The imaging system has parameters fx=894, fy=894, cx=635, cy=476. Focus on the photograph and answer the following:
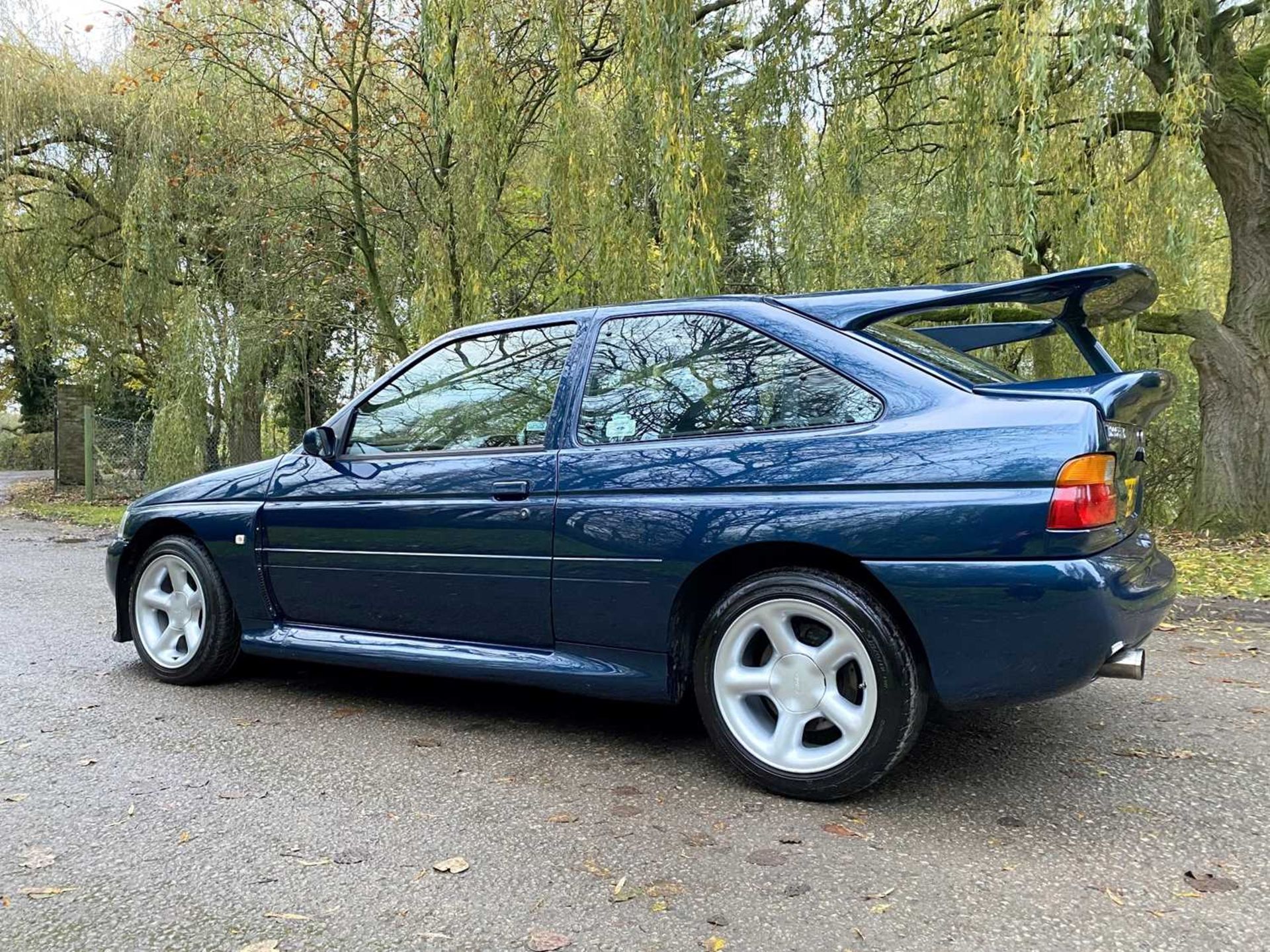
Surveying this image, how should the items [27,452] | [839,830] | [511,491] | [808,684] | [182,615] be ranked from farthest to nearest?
1. [27,452]
2. [182,615]
3. [511,491]
4. [808,684]
5. [839,830]

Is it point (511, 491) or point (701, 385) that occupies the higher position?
point (701, 385)

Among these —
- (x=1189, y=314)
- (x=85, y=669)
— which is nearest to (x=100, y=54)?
(x=85, y=669)

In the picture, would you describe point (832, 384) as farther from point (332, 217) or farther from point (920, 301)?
point (332, 217)

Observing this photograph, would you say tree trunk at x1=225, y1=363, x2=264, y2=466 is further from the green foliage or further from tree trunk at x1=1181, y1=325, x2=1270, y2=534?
the green foliage

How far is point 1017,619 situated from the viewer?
2.51 metres

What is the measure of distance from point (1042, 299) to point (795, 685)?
1553 millimetres

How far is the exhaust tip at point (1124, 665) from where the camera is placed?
2.67m

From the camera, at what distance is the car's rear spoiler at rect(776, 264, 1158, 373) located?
9.34 feet

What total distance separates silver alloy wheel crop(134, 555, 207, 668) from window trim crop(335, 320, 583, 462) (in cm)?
102

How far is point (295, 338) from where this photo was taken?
13086 millimetres

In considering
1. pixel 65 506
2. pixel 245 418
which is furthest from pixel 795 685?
pixel 65 506

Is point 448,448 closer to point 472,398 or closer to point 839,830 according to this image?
point 472,398

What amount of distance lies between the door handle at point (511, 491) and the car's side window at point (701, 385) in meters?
0.27

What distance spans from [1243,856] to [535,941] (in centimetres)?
190
